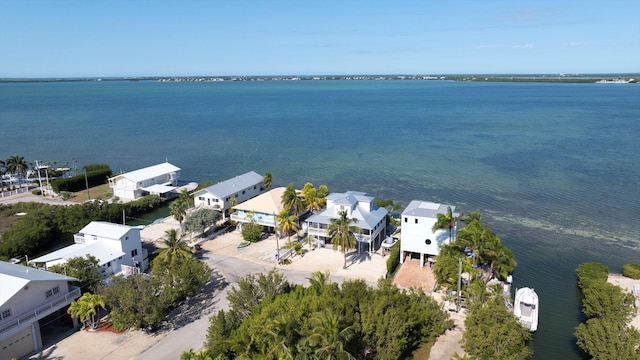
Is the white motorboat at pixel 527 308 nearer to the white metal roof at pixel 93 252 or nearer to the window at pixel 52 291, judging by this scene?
the white metal roof at pixel 93 252

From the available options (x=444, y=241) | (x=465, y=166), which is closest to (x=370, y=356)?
(x=444, y=241)

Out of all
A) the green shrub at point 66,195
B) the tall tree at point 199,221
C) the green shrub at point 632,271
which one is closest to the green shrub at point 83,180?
the green shrub at point 66,195

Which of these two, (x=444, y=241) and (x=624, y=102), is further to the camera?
(x=624, y=102)

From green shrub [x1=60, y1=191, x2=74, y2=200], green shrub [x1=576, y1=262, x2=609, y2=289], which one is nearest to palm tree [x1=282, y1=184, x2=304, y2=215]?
green shrub [x1=576, y1=262, x2=609, y2=289]

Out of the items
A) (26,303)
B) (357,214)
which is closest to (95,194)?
(26,303)

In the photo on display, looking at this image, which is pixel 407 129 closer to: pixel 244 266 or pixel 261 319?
→ pixel 244 266

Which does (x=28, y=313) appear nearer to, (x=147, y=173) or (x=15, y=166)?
(x=147, y=173)

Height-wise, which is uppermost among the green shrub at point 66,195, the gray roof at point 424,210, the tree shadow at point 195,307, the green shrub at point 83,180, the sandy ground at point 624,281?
the gray roof at point 424,210
